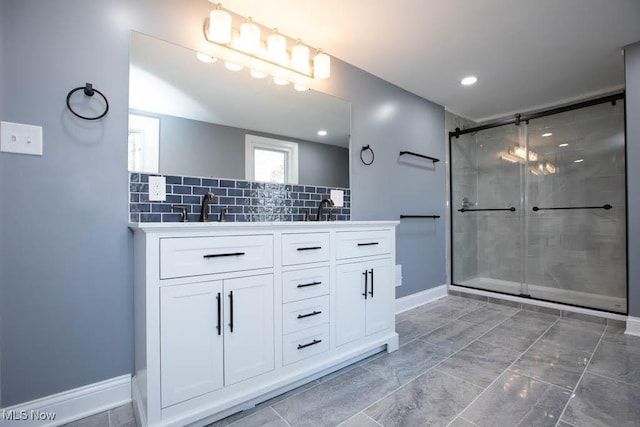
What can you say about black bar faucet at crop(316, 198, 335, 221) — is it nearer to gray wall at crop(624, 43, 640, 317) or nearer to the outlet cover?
the outlet cover

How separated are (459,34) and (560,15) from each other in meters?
0.57

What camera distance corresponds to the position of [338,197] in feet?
7.86

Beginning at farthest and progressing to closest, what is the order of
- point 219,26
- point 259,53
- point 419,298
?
point 419,298, point 259,53, point 219,26

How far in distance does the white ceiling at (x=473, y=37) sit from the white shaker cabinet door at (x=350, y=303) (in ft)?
5.12

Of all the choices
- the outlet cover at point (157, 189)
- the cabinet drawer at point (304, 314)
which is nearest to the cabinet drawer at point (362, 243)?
the cabinet drawer at point (304, 314)

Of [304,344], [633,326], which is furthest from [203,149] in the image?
[633,326]

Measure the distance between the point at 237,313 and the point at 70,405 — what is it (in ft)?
2.80

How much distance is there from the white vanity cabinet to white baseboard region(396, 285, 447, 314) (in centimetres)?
111

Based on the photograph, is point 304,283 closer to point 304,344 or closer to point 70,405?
point 304,344

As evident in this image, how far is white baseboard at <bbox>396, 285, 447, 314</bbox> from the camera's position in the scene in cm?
286

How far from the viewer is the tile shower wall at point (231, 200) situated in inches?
61.0

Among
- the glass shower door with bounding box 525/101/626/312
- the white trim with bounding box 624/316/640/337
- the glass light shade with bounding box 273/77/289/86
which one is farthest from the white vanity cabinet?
the glass shower door with bounding box 525/101/626/312

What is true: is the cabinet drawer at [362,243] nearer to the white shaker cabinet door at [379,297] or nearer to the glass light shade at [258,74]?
the white shaker cabinet door at [379,297]

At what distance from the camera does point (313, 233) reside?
1.63 metres
